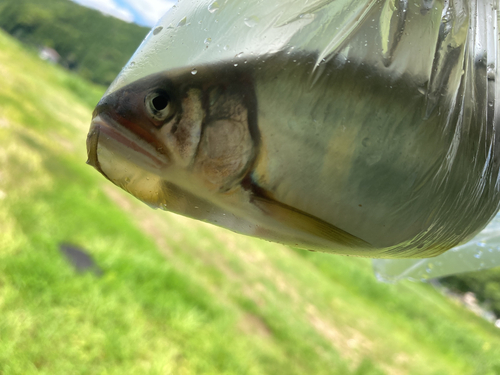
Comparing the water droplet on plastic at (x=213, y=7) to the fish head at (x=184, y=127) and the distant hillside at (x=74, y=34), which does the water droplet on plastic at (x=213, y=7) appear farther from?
the distant hillside at (x=74, y=34)

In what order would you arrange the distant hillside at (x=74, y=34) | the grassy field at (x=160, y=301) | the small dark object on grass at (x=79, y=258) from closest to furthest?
the grassy field at (x=160, y=301)
the small dark object on grass at (x=79, y=258)
the distant hillside at (x=74, y=34)

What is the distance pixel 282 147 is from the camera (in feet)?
0.52

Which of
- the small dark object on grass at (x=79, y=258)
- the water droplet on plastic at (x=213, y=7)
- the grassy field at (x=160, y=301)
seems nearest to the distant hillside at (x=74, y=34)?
the grassy field at (x=160, y=301)

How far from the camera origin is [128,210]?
1.73m

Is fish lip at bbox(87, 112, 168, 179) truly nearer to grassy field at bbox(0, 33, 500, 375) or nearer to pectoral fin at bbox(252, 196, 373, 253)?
pectoral fin at bbox(252, 196, 373, 253)

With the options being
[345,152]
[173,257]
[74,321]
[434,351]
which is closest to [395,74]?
[345,152]

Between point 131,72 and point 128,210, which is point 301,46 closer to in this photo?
point 131,72

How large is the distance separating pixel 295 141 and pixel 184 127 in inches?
2.0

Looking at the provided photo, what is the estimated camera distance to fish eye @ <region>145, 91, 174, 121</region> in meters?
0.15

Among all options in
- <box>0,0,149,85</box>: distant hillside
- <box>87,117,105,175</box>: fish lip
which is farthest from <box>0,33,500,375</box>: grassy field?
<box>0,0,149,85</box>: distant hillside

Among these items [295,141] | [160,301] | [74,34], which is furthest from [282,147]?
[74,34]

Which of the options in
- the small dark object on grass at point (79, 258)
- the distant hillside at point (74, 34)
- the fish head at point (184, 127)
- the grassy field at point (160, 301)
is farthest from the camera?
the distant hillside at point (74, 34)

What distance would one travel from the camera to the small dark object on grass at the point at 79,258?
3.36 feet

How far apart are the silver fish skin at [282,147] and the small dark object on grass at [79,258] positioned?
984 millimetres
